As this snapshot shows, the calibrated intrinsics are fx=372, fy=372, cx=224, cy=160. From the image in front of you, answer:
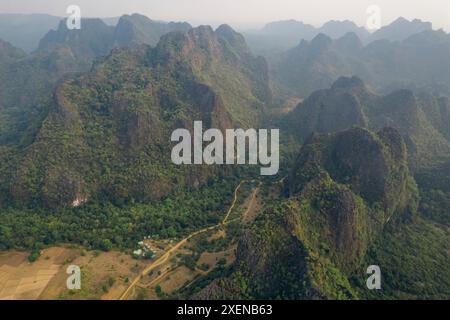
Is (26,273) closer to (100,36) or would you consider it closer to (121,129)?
(121,129)

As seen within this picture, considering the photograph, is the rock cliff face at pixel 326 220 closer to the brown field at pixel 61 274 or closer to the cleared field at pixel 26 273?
the brown field at pixel 61 274

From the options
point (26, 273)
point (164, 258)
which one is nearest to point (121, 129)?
point (164, 258)

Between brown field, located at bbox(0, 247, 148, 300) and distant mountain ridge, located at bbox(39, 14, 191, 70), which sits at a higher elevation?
distant mountain ridge, located at bbox(39, 14, 191, 70)

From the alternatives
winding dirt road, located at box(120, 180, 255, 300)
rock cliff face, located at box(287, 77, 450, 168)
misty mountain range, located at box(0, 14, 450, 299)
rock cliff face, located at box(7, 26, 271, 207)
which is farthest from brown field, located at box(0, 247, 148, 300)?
rock cliff face, located at box(287, 77, 450, 168)

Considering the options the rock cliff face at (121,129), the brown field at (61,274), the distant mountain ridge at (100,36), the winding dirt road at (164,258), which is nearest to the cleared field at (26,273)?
the brown field at (61,274)

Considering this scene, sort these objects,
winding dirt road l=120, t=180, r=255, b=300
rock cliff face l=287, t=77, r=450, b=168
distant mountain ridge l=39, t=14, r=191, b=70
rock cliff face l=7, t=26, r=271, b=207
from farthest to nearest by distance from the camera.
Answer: distant mountain ridge l=39, t=14, r=191, b=70 < rock cliff face l=287, t=77, r=450, b=168 < rock cliff face l=7, t=26, r=271, b=207 < winding dirt road l=120, t=180, r=255, b=300

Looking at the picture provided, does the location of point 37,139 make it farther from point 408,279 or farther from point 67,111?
point 408,279

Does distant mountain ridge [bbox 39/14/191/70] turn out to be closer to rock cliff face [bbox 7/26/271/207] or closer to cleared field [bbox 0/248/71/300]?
rock cliff face [bbox 7/26/271/207]
